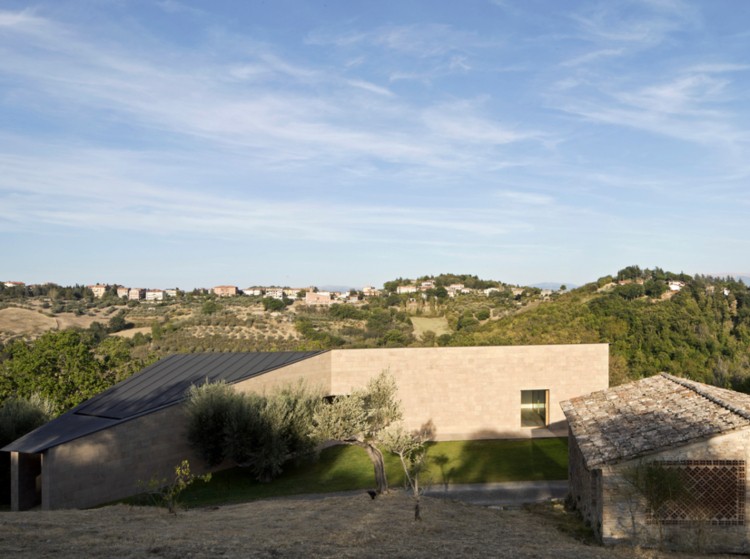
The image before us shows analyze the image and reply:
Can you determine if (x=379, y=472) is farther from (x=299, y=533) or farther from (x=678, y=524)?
(x=678, y=524)

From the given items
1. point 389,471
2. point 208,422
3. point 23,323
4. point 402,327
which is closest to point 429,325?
point 402,327

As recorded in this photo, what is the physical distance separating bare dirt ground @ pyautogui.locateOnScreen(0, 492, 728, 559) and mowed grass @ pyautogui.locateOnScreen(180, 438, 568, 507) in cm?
456

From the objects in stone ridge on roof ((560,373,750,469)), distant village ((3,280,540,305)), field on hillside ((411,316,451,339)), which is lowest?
stone ridge on roof ((560,373,750,469))

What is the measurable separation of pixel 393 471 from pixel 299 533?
37.5ft

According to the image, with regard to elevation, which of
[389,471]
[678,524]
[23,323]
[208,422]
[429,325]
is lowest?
[389,471]

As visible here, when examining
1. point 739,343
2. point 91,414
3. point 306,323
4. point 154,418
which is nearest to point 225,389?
point 154,418

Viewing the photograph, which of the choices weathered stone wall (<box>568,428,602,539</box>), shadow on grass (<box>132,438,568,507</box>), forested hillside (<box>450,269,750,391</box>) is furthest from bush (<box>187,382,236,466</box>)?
forested hillside (<box>450,269,750,391</box>)

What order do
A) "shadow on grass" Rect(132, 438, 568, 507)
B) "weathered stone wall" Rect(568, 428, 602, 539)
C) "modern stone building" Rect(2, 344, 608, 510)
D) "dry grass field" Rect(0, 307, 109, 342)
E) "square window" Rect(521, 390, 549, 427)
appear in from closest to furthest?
"weathered stone wall" Rect(568, 428, 602, 539) < "shadow on grass" Rect(132, 438, 568, 507) < "modern stone building" Rect(2, 344, 608, 510) < "square window" Rect(521, 390, 549, 427) < "dry grass field" Rect(0, 307, 109, 342)

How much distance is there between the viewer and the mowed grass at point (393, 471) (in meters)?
20.7

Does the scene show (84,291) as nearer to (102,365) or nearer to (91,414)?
(102,365)

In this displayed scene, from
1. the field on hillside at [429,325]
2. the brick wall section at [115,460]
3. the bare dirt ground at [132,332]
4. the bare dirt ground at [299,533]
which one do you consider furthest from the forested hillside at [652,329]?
the bare dirt ground at [132,332]

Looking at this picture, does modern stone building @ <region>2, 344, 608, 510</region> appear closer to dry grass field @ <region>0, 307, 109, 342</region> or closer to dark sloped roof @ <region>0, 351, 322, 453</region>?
dark sloped roof @ <region>0, 351, 322, 453</region>

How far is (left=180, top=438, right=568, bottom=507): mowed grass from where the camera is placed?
20.7m

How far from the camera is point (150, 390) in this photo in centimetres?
2452
